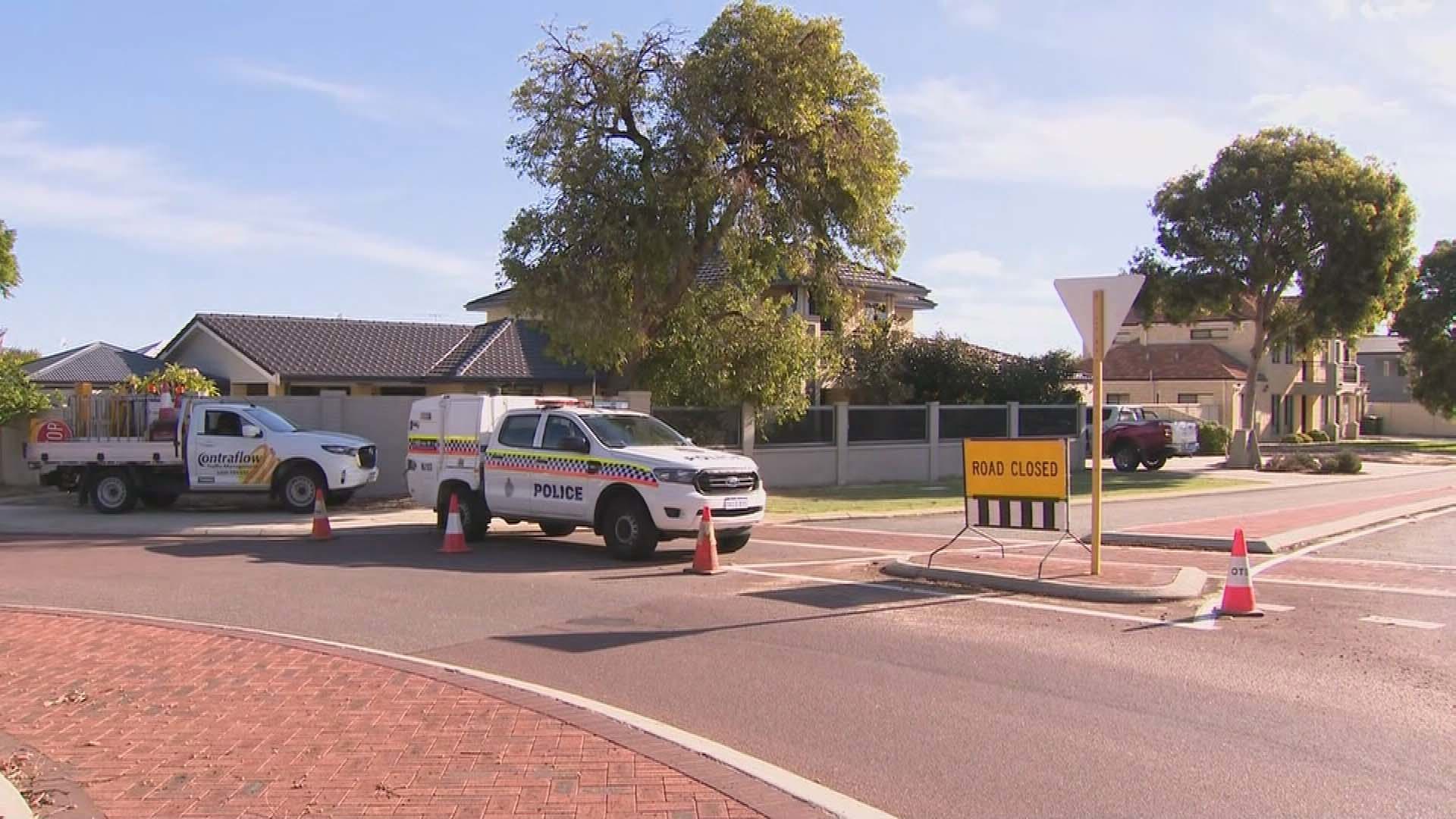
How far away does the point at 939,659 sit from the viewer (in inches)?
316

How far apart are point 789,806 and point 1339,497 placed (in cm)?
2275

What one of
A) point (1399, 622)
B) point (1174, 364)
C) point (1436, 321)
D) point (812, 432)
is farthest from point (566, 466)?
point (1436, 321)

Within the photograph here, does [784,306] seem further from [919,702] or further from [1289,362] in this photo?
[1289,362]

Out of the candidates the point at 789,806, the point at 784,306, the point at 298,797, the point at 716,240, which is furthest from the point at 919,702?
the point at 784,306

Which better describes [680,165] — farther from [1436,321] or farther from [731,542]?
[1436,321]

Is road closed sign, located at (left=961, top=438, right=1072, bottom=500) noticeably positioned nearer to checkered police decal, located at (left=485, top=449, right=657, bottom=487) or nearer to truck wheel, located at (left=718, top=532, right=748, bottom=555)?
truck wheel, located at (left=718, top=532, right=748, bottom=555)

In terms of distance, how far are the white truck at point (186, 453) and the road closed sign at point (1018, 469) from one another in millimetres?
11461

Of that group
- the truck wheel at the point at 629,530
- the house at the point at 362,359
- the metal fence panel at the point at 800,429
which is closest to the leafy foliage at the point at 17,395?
the house at the point at 362,359

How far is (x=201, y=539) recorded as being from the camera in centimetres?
1642

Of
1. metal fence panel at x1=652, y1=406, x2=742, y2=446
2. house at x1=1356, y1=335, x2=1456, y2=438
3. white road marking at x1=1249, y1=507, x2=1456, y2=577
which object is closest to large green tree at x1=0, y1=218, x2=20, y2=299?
metal fence panel at x1=652, y1=406, x2=742, y2=446

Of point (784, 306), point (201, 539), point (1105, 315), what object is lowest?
point (201, 539)

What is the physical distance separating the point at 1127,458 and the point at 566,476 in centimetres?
2403

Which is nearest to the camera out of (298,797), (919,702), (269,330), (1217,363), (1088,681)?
(298,797)

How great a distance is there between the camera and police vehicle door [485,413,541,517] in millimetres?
14758
